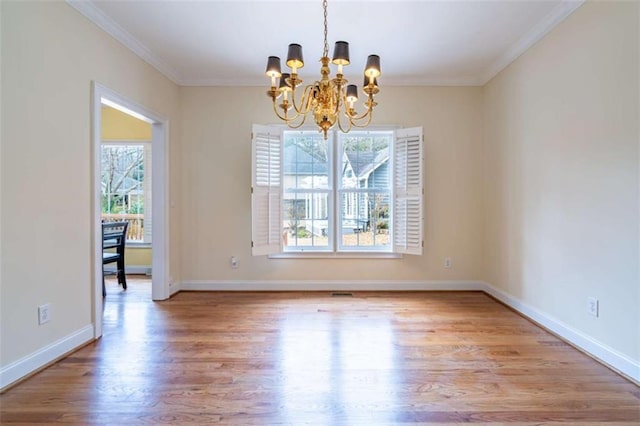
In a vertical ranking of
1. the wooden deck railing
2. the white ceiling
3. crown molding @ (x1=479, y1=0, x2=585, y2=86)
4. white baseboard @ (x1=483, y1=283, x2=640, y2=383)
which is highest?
the white ceiling

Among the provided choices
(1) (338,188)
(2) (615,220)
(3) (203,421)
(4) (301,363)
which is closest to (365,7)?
(1) (338,188)

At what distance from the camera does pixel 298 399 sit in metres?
1.87

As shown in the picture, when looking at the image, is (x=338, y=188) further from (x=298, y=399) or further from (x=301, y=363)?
Result: (x=298, y=399)

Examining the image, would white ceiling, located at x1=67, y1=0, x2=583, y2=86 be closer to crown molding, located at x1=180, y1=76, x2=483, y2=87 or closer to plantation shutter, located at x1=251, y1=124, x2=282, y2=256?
crown molding, located at x1=180, y1=76, x2=483, y2=87

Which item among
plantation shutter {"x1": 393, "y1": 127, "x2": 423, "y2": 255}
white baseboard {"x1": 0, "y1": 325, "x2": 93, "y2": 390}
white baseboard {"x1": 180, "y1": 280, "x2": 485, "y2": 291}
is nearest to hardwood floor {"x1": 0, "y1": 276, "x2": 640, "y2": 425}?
white baseboard {"x1": 0, "y1": 325, "x2": 93, "y2": 390}

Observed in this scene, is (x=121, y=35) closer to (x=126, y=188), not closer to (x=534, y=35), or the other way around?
(x=126, y=188)

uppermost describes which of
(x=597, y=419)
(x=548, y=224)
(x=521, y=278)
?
(x=548, y=224)

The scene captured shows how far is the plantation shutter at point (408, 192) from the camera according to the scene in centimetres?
395

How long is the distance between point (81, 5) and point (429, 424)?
3712 mm

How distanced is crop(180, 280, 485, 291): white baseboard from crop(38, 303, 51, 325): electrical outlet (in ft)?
6.36

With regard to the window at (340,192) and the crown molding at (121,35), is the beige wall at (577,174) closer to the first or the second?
the window at (340,192)

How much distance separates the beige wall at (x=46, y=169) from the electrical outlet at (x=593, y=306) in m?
3.93

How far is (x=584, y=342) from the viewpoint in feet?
8.13

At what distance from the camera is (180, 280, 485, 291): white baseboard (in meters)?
4.20
